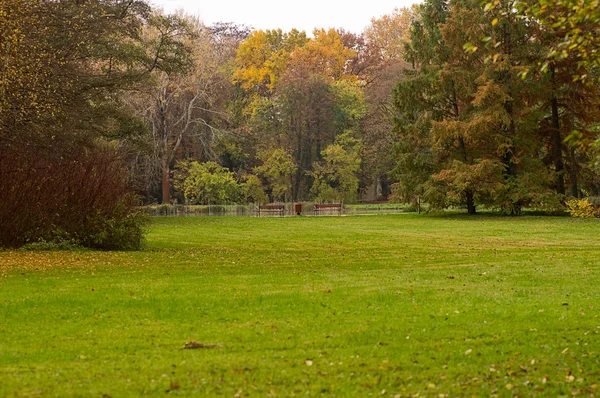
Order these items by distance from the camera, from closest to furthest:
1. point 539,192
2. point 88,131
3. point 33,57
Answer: point 33,57, point 88,131, point 539,192

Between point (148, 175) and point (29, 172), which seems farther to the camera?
point (148, 175)

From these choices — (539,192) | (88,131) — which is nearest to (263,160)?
(539,192)

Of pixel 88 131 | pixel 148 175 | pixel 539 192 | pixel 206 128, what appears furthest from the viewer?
pixel 206 128

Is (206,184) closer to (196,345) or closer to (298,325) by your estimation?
(298,325)

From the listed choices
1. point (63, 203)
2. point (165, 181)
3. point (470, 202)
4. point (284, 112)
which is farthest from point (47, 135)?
point (284, 112)

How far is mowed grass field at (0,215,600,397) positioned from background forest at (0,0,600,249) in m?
2.28

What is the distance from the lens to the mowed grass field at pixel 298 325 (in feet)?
21.7

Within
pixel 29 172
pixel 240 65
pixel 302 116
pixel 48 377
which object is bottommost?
pixel 48 377

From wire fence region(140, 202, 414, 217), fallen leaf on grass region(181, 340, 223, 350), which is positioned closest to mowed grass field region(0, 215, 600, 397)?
fallen leaf on grass region(181, 340, 223, 350)

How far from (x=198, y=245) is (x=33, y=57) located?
311 inches

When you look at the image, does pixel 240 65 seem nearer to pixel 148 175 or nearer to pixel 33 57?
pixel 148 175

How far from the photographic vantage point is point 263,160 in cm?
6178

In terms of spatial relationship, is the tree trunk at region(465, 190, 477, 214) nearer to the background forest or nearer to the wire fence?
the background forest

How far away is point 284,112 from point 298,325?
54.9 metres
